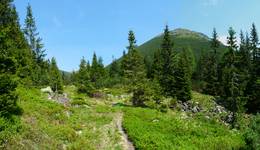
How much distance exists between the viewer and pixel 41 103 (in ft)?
141

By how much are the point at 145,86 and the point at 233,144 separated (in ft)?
67.8

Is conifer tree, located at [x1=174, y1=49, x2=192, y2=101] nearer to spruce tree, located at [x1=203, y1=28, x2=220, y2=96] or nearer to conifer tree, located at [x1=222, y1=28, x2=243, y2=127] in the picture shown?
conifer tree, located at [x1=222, y1=28, x2=243, y2=127]

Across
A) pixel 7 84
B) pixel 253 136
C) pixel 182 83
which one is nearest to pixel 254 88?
pixel 182 83

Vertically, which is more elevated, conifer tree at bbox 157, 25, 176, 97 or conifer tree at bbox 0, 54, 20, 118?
conifer tree at bbox 157, 25, 176, 97

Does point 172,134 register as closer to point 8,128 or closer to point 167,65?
point 8,128

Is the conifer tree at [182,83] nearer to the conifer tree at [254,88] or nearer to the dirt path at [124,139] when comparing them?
the conifer tree at [254,88]

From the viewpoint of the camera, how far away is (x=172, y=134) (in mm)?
38594

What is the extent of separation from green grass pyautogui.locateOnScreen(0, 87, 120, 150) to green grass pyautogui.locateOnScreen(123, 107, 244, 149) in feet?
7.22

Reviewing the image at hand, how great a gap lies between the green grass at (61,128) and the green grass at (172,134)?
7.22ft

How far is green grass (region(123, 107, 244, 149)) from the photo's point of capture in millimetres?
35656

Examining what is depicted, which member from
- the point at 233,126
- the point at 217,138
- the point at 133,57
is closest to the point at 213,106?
the point at 233,126

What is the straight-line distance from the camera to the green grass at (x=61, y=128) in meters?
29.8

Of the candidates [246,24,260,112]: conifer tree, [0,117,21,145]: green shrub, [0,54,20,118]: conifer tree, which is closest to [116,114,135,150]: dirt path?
[0,117,21,145]: green shrub

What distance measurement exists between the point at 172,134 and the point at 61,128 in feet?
36.2
